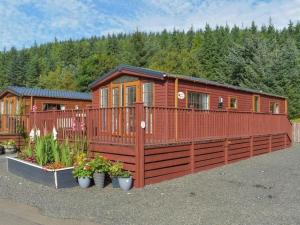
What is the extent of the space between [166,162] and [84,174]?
2.14 metres

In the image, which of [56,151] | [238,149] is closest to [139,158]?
[56,151]

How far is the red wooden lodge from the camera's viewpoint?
864cm

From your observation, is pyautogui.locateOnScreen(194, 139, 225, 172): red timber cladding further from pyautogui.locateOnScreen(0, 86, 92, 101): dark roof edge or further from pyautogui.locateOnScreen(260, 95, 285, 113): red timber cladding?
pyautogui.locateOnScreen(0, 86, 92, 101): dark roof edge

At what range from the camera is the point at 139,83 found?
44.2ft

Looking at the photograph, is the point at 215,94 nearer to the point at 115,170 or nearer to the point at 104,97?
the point at 104,97

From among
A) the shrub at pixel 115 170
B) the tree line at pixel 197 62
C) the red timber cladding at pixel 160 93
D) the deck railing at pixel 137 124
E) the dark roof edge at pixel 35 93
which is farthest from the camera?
the tree line at pixel 197 62

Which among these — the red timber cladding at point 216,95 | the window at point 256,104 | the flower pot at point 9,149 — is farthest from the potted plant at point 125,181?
the window at point 256,104

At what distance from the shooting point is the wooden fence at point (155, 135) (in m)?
8.48

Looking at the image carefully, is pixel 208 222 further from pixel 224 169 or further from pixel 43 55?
pixel 43 55

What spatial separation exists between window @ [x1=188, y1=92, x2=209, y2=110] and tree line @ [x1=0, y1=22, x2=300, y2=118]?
2156 centimetres

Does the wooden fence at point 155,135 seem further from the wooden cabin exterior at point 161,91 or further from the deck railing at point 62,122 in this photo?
the wooden cabin exterior at point 161,91

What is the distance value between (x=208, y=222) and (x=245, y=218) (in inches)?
27.0

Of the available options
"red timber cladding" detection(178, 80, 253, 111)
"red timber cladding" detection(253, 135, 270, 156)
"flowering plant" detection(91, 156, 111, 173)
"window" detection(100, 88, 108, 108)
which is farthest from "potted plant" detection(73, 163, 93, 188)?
"red timber cladding" detection(253, 135, 270, 156)

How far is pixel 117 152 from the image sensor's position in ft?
28.9
